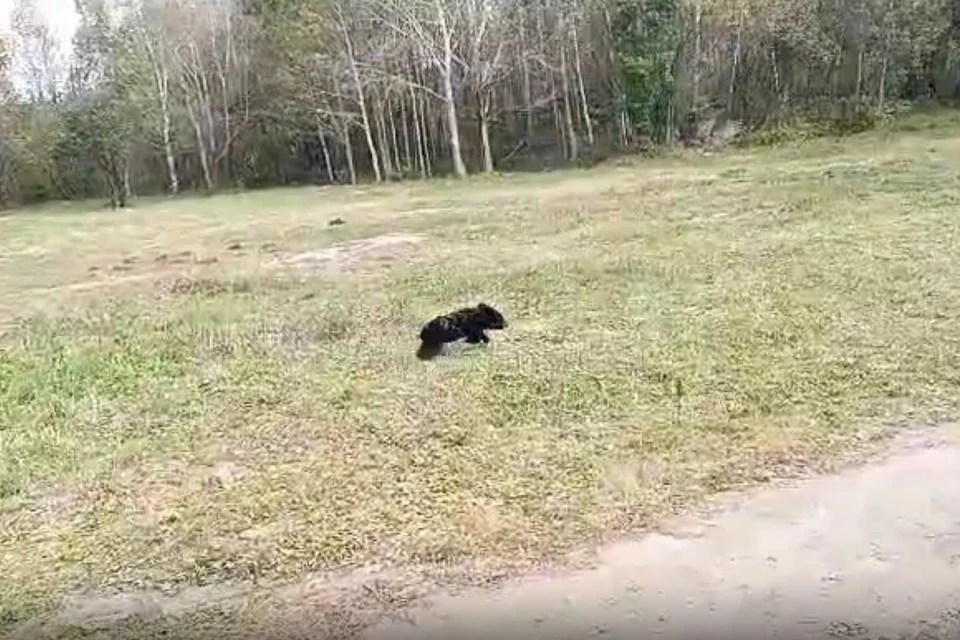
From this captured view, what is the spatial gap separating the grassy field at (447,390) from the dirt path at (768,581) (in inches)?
7.3

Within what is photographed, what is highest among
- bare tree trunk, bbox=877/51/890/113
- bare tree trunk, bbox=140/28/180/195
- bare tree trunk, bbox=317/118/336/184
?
bare tree trunk, bbox=140/28/180/195

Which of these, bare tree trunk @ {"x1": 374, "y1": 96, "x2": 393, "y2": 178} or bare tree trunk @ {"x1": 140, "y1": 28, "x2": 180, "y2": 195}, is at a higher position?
bare tree trunk @ {"x1": 140, "y1": 28, "x2": 180, "y2": 195}

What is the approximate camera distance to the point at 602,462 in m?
3.16

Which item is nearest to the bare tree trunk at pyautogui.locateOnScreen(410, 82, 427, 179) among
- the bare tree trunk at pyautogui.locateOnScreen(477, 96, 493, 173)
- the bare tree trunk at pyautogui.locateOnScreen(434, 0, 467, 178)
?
the bare tree trunk at pyautogui.locateOnScreen(434, 0, 467, 178)

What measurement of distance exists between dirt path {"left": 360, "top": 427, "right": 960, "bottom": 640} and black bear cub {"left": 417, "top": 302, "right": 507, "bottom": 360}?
7.04 feet

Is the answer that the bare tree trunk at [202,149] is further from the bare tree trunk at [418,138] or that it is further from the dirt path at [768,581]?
the dirt path at [768,581]

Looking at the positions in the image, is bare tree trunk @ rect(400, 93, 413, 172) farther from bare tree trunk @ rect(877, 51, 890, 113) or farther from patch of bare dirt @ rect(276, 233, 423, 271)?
patch of bare dirt @ rect(276, 233, 423, 271)

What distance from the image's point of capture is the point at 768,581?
90.5 inches

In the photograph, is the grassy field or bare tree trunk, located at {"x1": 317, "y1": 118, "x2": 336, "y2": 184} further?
bare tree trunk, located at {"x1": 317, "y1": 118, "x2": 336, "y2": 184}

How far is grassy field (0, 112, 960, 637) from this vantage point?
2805mm

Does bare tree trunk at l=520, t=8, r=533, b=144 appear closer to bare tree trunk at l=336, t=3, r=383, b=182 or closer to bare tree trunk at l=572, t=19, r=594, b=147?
bare tree trunk at l=572, t=19, r=594, b=147

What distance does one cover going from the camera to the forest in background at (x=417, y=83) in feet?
53.4

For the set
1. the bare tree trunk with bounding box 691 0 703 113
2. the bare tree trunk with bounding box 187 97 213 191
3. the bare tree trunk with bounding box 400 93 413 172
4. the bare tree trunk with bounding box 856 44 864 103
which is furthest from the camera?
the bare tree trunk with bounding box 187 97 213 191

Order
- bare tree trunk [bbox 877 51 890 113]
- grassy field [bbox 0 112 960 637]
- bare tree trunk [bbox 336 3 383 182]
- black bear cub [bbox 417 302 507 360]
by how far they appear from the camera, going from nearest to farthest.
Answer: grassy field [bbox 0 112 960 637]
black bear cub [bbox 417 302 507 360]
bare tree trunk [bbox 877 51 890 113]
bare tree trunk [bbox 336 3 383 182]
